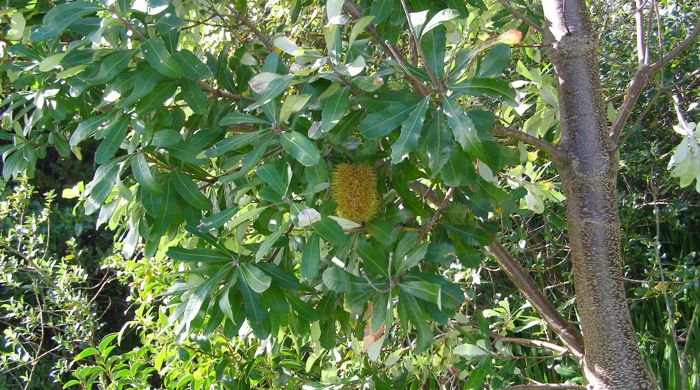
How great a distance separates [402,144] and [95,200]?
635 millimetres

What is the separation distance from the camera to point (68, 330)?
119 inches

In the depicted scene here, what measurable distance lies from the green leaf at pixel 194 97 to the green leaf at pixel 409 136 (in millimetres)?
436

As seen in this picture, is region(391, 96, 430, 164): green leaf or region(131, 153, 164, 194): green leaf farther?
region(131, 153, 164, 194): green leaf

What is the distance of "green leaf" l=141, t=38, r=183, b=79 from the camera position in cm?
A: 134

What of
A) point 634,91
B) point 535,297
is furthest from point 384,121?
point 535,297

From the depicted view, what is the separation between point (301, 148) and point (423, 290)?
1.07 feet

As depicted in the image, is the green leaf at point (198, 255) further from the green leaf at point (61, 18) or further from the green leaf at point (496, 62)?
the green leaf at point (496, 62)

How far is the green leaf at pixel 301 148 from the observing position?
128 cm

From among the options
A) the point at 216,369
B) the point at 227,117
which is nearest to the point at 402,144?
the point at 227,117

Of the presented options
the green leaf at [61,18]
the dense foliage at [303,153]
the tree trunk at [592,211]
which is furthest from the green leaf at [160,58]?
the tree trunk at [592,211]

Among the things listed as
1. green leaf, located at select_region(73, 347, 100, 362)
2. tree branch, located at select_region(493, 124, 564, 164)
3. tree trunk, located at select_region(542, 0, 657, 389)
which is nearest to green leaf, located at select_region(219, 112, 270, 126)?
tree branch, located at select_region(493, 124, 564, 164)

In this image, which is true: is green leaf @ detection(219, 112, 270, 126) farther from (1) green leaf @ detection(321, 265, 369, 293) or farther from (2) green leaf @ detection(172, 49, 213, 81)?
(1) green leaf @ detection(321, 265, 369, 293)

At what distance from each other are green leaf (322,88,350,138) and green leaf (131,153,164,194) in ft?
1.21

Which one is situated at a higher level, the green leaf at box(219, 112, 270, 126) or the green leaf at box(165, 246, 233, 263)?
the green leaf at box(219, 112, 270, 126)
